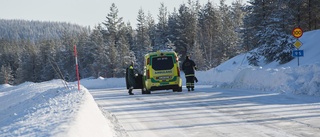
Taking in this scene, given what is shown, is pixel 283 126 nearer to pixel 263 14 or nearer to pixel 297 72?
pixel 297 72

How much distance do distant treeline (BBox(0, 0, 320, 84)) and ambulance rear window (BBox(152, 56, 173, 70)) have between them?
40.1ft

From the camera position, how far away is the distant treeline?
3563 centimetres

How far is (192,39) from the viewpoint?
252ft

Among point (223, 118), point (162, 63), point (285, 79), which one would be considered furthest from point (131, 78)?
point (223, 118)

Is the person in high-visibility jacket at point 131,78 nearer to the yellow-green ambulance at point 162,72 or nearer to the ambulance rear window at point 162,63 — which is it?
the yellow-green ambulance at point 162,72

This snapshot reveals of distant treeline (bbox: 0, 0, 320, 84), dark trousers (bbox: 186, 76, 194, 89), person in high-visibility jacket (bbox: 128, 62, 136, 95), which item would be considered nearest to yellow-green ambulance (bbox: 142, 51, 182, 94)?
dark trousers (bbox: 186, 76, 194, 89)

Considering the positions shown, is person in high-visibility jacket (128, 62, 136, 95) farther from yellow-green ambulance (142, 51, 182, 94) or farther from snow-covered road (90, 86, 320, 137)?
snow-covered road (90, 86, 320, 137)

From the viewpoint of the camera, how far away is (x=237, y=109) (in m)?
10.8

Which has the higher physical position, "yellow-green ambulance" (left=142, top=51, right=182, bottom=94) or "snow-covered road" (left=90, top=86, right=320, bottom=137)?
"yellow-green ambulance" (left=142, top=51, right=182, bottom=94)

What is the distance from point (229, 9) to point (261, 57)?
78.1m

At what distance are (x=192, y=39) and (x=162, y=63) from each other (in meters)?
58.7

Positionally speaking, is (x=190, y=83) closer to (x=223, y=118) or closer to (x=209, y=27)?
(x=223, y=118)

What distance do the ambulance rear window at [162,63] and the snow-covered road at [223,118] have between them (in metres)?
5.84

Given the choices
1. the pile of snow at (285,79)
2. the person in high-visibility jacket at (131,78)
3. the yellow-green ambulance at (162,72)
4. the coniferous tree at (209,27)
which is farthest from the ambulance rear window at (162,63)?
the coniferous tree at (209,27)
